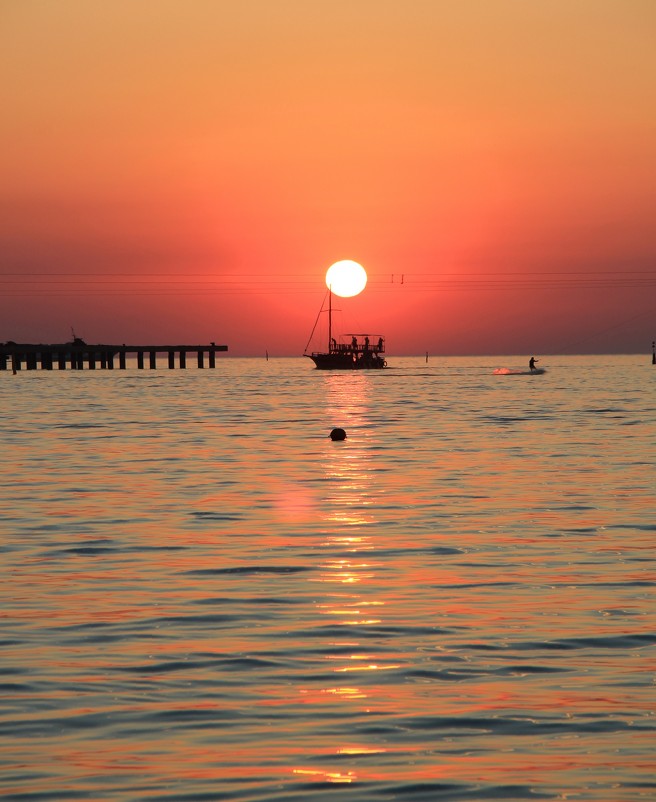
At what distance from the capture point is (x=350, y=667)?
13.3 metres

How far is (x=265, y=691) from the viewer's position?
12281mm

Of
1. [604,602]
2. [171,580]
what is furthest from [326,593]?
[604,602]

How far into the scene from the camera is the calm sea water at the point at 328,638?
998cm

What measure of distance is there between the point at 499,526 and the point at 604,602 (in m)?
8.07

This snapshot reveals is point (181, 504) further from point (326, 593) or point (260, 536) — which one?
point (326, 593)

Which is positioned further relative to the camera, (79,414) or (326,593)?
(79,414)

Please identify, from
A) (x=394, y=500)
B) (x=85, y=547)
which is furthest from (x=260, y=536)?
(x=394, y=500)

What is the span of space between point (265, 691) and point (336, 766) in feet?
7.79

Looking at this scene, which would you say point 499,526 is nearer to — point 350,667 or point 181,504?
point 181,504

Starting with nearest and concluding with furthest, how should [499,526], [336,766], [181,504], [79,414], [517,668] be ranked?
[336,766]
[517,668]
[499,526]
[181,504]
[79,414]

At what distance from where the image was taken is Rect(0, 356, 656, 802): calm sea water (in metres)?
9.98

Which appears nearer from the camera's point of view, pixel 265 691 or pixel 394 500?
pixel 265 691

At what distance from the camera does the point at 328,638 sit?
14.8 metres

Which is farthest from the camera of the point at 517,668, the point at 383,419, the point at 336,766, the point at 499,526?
the point at 383,419
